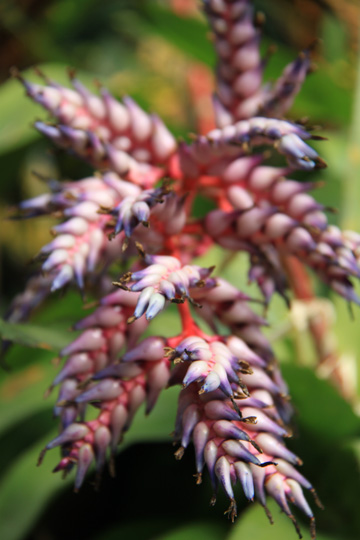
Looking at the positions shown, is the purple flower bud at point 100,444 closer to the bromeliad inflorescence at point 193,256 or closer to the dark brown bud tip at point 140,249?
the bromeliad inflorescence at point 193,256

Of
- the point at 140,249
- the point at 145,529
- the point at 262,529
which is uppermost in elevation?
the point at 140,249

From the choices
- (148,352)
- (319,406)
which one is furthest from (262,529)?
(148,352)

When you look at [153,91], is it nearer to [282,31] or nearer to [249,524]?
[282,31]

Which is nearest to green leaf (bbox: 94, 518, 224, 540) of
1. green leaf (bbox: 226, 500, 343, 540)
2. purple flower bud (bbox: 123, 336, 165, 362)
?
green leaf (bbox: 226, 500, 343, 540)

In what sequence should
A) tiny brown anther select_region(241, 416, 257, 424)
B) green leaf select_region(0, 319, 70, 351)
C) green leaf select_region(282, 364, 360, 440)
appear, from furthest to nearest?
green leaf select_region(282, 364, 360, 440) → green leaf select_region(0, 319, 70, 351) → tiny brown anther select_region(241, 416, 257, 424)

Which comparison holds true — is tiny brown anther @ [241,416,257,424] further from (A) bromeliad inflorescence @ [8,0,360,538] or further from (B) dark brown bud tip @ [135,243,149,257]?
(B) dark brown bud tip @ [135,243,149,257]

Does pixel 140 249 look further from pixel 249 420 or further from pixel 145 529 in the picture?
pixel 145 529

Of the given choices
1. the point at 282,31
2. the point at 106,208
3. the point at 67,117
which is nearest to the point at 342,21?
the point at 282,31
